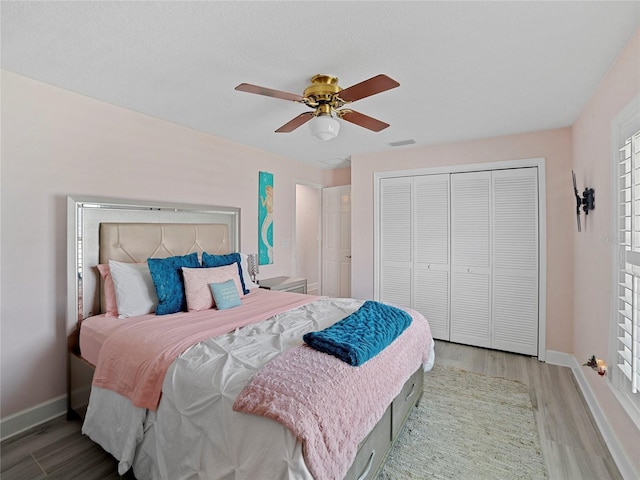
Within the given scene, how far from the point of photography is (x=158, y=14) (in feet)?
5.03

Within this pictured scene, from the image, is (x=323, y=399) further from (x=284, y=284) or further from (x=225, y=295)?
(x=284, y=284)

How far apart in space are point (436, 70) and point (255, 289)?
253 cm

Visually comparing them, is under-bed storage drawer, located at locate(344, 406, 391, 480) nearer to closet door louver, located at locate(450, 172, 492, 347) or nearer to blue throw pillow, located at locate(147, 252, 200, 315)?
blue throw pillow, located at locate(147, 252, 200, 315)

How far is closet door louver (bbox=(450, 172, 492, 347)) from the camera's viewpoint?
11.8ft

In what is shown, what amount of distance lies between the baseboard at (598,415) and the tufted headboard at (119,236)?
3.49 metres

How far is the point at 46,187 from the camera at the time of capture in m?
2.25

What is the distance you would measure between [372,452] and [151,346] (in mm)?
1316

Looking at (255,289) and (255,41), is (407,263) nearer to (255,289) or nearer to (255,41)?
(255,289)

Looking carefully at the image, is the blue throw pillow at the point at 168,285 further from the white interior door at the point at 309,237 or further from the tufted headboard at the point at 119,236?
the white interior door at the point at 309,237

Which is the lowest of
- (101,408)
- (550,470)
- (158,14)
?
(550,470)

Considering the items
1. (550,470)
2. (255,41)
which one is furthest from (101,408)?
(550,470)

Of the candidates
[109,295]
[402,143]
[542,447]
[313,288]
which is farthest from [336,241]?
[542,447]

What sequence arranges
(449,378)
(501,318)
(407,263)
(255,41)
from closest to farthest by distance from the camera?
(255,41), (449,378), (501,318), (407,263)

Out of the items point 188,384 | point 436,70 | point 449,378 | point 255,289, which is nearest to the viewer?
point 188,384
